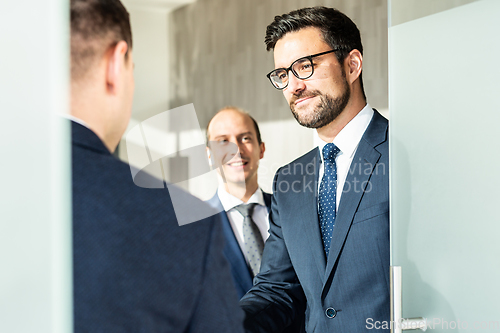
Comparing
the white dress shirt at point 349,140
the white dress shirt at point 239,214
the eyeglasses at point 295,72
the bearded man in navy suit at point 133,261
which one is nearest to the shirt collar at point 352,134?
the white dress shirt at point 349,140

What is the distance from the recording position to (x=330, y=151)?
1.39 m

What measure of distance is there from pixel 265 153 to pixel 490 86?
0.78 metres

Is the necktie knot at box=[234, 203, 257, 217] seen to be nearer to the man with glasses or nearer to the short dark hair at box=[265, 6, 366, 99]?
the man with glasses

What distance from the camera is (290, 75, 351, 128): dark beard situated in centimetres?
136

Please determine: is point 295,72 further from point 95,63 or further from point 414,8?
point 95,63

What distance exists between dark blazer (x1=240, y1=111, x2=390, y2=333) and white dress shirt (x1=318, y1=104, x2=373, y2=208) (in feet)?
0.06

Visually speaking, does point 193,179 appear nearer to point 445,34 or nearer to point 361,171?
point 361,171

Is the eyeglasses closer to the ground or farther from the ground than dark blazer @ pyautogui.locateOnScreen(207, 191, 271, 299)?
farther from the ground

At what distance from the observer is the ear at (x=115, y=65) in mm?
973

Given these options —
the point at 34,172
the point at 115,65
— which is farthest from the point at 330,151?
the point at 34,172

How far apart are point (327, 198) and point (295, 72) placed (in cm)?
43

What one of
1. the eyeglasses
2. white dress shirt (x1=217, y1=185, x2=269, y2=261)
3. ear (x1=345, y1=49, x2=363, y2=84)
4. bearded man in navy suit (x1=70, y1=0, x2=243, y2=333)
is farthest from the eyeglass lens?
bearded man in navy suit (x1=70, y1=0, x2=243, y2=333)

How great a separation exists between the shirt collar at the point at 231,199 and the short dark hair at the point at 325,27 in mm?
476

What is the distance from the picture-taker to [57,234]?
91 centimetres
